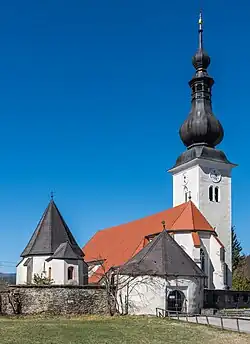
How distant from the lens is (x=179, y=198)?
212 feet

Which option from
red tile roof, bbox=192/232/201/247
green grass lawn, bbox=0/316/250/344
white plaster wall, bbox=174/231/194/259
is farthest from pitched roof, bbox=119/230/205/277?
white plaster wall, bbox=174/231/194/259

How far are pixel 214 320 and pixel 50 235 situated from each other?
2203 centimetres

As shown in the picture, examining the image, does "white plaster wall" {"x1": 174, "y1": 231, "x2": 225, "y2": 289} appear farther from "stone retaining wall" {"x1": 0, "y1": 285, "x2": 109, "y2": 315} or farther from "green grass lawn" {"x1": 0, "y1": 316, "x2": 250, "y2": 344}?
"green grass lawn" {"x1": 0, "y1": 316, "x2": 250, "y2": 344}

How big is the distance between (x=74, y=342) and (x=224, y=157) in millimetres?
41104

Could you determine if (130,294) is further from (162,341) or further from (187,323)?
(162,341)

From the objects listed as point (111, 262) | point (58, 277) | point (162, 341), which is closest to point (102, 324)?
point (162, 341)

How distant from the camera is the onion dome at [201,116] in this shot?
60.3 meters

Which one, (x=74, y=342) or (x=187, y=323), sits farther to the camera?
(x=187, y=323)

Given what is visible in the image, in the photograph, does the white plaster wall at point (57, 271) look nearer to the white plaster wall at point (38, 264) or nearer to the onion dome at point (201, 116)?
the white plaster wall at point (38, 264)

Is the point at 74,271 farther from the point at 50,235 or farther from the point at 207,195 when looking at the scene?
the point at 207,195

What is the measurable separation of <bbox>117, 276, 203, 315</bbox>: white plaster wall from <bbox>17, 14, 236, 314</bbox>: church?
7 centimetres

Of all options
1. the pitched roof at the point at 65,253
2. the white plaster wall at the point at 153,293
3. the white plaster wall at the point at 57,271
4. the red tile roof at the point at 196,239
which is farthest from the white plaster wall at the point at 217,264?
the white plaster wall at the point at 57,271

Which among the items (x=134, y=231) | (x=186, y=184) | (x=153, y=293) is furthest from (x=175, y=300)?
(x=186, y=184)

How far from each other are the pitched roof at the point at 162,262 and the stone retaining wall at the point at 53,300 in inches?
112
